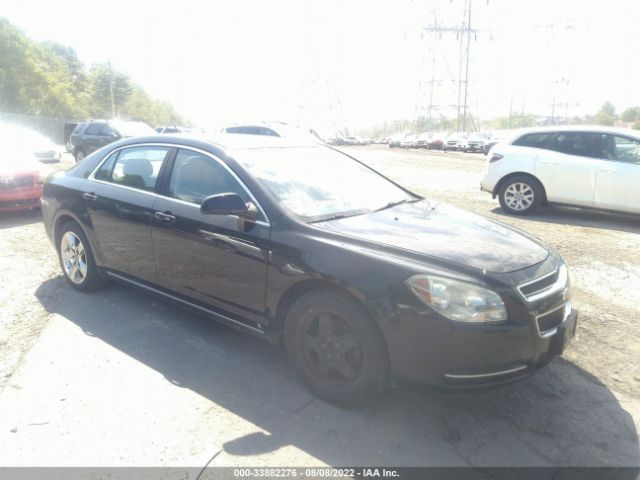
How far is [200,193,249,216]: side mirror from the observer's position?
10.7ft

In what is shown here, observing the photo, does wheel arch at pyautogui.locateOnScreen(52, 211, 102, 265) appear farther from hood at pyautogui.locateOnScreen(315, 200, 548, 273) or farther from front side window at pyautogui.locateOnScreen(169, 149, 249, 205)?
hood at pyautogui.locateOnScreen(315, 200, 548, 273)

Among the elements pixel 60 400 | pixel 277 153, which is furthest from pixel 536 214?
pixel 60 400

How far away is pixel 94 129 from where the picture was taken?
18328mm

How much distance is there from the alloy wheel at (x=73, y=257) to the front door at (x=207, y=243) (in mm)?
1270

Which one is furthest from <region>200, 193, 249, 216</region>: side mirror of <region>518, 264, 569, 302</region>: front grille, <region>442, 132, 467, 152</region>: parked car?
<region>442, 132, 467, 152</region>: parked car

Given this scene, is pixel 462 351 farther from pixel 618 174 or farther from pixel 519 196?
pixel 519 196

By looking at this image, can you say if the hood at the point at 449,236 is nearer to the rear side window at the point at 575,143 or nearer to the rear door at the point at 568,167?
the rear door at the point at 568,167

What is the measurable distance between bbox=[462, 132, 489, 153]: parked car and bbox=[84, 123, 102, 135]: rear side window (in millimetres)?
30763

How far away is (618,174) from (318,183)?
20.8 feet

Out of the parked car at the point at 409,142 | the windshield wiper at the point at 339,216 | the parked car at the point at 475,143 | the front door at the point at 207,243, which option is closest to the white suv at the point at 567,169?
the windshield wiper at the point at 339,216

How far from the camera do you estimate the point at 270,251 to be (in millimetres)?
3195

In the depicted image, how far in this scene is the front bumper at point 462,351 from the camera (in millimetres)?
2613

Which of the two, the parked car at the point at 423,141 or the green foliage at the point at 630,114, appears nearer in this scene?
the parked car at the point at 423,141

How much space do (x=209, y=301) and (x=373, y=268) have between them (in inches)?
56.5
